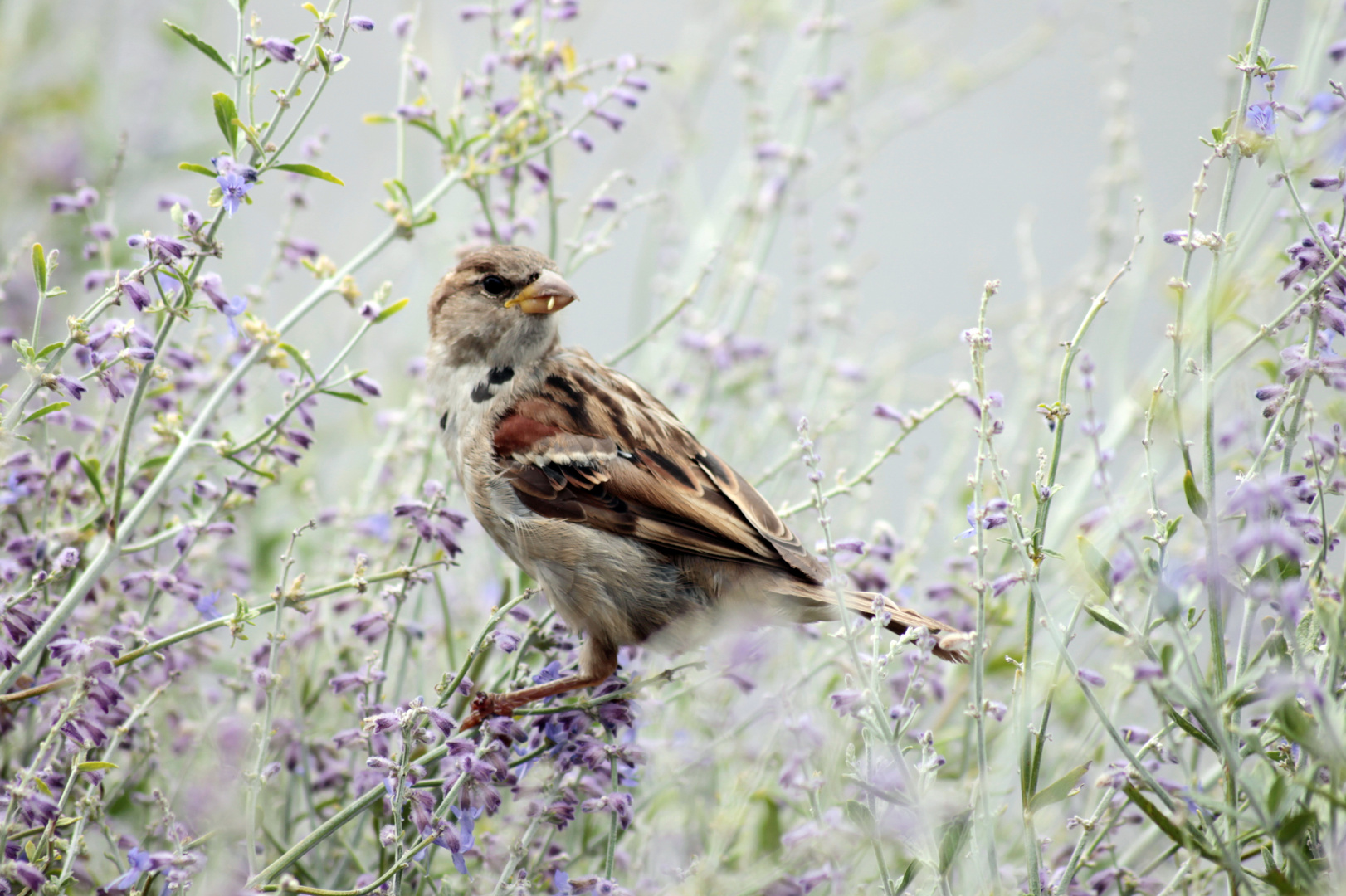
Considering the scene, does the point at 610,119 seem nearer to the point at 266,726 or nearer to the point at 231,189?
the point at 231,189

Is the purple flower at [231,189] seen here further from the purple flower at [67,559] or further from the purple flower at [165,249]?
the purple flower at [67,559]

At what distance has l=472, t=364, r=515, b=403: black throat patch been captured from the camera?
2.01m

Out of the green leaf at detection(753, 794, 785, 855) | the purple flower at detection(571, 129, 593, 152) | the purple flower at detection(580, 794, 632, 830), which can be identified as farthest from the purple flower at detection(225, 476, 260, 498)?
the green leaf at detection(753, 794, 785, 855)

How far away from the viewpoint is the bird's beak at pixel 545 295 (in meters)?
1.96

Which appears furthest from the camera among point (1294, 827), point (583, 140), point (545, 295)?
point (545, 295)

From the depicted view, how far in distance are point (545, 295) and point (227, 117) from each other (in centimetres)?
79

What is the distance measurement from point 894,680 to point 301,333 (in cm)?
187

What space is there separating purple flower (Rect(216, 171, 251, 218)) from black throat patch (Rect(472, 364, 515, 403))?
0.80 metres

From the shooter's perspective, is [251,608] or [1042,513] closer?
[1042,513]

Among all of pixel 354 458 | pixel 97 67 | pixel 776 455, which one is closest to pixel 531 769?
pixel 776 455

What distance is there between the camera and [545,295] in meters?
1.97

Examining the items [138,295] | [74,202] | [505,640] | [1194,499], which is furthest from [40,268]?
[1194,499]

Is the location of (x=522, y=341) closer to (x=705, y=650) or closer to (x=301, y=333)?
(x=705, y=650)

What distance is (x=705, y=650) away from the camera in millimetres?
1850
